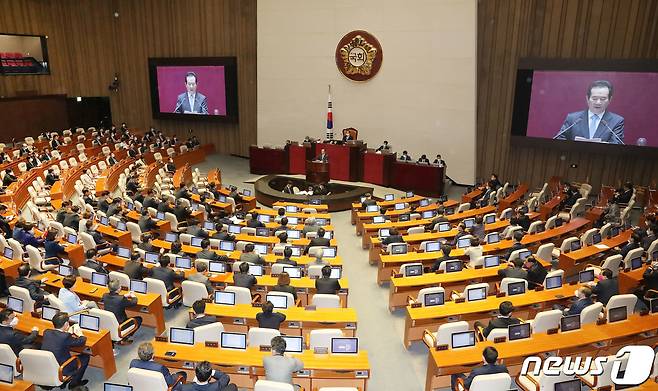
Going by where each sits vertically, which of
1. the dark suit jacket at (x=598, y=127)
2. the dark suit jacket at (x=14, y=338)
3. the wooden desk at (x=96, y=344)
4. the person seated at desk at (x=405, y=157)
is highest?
the dark suit jacket at (x=598, y=127)

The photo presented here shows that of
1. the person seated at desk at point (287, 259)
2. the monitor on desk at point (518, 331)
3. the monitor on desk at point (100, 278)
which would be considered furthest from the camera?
the person seated at desk at point (287, 259)

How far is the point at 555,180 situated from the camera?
19.3 m

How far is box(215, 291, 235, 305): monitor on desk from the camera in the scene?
841 centimetres

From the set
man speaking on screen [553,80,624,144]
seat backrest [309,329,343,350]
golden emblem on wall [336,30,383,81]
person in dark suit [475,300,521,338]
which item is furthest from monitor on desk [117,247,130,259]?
man speaking on screen [553,80,624,144]

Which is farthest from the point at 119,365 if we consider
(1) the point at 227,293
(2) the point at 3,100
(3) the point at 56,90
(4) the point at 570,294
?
(3) the point at 56,90

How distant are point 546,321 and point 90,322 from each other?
286 inches

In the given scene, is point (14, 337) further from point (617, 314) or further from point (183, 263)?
point (617, 314)

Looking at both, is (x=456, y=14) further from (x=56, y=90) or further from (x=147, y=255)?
(x=56, y=90)

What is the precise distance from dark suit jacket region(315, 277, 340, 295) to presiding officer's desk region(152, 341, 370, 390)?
2117 mm

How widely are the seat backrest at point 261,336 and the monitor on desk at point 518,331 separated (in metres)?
3.48

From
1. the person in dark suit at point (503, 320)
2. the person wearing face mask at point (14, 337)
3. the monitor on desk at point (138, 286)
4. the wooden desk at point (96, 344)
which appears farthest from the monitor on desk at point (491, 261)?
the person wearing face mask at point (14, 337)

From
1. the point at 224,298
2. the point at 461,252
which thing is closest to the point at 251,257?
the point at 224,298

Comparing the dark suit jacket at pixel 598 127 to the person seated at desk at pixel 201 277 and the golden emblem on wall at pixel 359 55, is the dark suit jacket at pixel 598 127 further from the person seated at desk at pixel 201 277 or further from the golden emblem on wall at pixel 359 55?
the person seated at desk at pixel 201 277

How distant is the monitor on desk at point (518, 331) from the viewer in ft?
23.2
